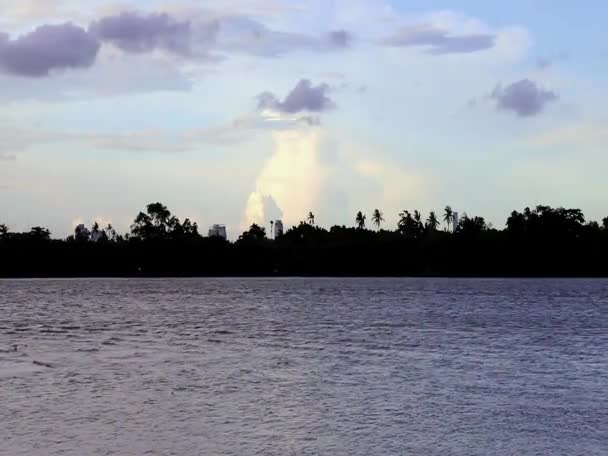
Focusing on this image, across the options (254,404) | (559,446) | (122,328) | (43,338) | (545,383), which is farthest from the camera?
(122,328)

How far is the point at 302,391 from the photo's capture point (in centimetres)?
3434

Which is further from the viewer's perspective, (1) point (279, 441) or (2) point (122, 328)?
(2) point (122, 328)

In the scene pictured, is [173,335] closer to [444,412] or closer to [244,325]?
[244,325]

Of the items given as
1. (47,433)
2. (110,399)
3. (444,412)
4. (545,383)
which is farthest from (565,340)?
(47,433)

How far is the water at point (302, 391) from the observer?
25.4 metres

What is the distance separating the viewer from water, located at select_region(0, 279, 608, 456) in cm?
2542

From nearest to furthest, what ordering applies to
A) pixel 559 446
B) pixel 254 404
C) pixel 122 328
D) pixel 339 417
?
1. pixel 559 446
2. pixel 339 417
3. pixel 254 404
4. pixel 122 328

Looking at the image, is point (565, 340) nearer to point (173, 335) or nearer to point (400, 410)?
point (173, 335)

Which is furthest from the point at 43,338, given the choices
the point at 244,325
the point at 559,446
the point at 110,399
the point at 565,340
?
the point at 559,446

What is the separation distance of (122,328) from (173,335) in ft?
28.4

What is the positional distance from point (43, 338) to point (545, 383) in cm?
3459

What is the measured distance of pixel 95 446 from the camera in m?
24.7

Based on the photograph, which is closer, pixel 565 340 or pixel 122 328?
pixel 565 340

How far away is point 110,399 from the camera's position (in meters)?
32.2
